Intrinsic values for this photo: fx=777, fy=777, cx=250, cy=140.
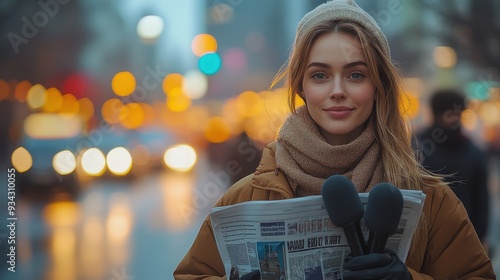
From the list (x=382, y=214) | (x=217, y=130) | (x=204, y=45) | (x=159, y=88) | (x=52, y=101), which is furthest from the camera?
(x=52, y=101)

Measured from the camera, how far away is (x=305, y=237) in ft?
5.89

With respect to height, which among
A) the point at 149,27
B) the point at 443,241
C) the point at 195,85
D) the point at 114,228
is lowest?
the point at 114,228

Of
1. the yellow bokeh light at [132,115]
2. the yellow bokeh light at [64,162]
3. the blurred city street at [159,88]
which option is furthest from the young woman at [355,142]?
the yellow bokeh light at [64,162]

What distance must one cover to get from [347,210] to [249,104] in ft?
17.6

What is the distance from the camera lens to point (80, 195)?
12312 millimetres

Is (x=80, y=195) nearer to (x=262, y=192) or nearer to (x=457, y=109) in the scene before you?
(x=457, y=109)

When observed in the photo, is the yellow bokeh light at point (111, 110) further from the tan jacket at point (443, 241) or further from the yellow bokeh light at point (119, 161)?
the tan jacket at point (443, 241)

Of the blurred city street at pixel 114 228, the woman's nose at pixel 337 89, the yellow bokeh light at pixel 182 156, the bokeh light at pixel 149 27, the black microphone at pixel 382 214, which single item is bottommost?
the blurred city street at pixel 114 228

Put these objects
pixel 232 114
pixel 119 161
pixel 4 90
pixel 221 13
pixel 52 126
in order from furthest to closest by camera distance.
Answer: pixel 119 161 < pixel 52 126 < pixel 4 90 < pixel 232 114 < pixel 221 13

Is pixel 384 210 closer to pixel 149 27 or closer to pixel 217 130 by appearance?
pixel 149 27

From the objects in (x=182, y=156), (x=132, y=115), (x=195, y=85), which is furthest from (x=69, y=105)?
(x=195, y=85)

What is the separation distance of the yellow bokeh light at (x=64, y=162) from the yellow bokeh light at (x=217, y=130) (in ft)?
10.3

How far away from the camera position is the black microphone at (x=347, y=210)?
1.70m

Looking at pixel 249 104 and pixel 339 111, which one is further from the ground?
pixel 249 104
